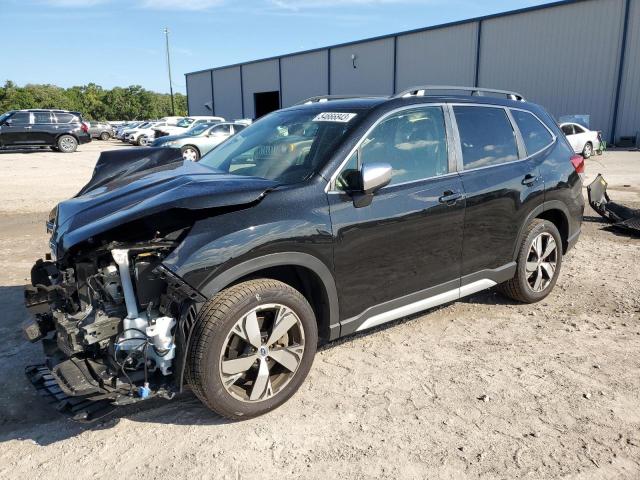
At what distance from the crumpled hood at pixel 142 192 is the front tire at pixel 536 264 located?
2.53 meters

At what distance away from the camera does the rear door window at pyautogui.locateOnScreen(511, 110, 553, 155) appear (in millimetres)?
4625

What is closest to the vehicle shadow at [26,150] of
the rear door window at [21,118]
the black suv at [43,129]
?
the black suv at [43,129]

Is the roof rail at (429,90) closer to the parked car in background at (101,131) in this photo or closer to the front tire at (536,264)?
the front tire at (536,264)

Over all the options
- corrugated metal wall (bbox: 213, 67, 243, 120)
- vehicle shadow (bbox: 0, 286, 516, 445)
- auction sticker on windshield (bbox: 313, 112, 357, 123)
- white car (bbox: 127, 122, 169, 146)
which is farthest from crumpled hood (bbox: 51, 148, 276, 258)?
corrugated metal wall (bbox: 213, 67, 243, 120)

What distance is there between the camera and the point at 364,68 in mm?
37469

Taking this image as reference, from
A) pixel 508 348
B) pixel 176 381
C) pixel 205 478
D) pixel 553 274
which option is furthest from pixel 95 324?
pixel 553 274

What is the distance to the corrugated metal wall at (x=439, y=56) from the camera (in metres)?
31.5

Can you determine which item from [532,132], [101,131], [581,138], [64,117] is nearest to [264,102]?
[101,131]

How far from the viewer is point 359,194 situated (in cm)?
333

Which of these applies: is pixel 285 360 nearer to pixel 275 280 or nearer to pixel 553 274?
pixel 275 280

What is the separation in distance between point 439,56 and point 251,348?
3327cm

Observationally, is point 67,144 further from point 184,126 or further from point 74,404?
point 74,404

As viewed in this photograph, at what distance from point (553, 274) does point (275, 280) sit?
305cm

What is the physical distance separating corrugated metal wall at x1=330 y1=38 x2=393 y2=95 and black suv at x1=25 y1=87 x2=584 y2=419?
105ft
